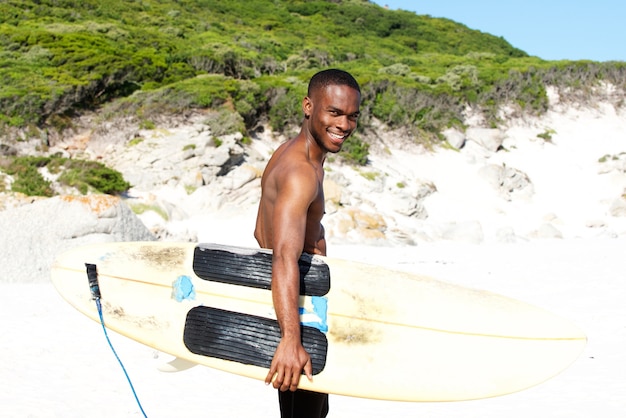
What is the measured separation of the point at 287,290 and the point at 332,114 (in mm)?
682

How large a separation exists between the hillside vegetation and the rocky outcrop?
738cm

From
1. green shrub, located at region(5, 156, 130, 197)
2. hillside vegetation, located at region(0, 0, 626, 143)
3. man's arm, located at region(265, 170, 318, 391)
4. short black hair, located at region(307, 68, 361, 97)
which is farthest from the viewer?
hillside vegetation, located at region(0, 0, 626, 143)

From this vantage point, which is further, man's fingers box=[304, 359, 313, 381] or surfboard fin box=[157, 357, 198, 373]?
surfboard fin box=[157, 357, 198, 373]

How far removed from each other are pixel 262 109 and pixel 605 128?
15004mm

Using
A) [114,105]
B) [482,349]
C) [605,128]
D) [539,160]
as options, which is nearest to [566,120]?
[605,128]

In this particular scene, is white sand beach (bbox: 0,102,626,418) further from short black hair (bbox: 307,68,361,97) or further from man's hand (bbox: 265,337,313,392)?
short black hair (bbox: 307,68,361,97)

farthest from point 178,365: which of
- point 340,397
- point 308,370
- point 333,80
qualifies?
point 340,397

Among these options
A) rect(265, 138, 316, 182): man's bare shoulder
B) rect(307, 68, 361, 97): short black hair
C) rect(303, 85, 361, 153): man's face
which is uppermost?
rect(307, 68, 361, 97): short black hair

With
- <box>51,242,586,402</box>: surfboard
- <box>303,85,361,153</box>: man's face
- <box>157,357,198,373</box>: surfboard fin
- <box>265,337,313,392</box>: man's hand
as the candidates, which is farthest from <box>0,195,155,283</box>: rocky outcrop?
<box>265,337,313,392</box>: man's hand

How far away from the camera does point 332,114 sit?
1991mm

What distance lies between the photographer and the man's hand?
5.74ft

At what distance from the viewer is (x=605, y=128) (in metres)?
22.6

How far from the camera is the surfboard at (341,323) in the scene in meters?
2.04

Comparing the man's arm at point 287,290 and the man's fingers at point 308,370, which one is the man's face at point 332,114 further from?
the man's fingers at point 308,370
